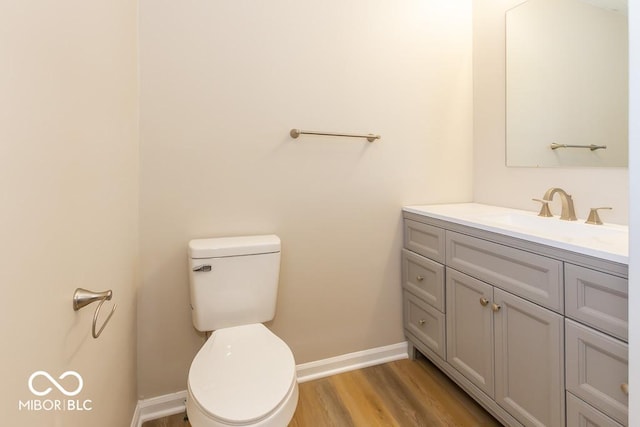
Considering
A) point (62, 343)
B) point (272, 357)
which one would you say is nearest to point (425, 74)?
point (272, 357)

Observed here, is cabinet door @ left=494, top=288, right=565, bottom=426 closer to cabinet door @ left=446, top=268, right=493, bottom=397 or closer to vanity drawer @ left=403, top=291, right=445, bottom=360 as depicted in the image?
cabinet door @ left=446, top=268, right=493, bottom=397

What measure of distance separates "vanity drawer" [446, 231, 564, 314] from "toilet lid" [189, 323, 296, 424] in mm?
868

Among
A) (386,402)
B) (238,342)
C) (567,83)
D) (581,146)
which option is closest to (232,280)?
(238,342)

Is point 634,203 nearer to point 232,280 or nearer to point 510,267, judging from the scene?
point 510,267

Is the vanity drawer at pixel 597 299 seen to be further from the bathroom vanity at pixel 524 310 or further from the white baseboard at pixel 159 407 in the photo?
the white baseboard at pixel 159 407

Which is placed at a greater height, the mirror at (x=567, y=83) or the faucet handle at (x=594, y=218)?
the mirror at (x=567, y=83)

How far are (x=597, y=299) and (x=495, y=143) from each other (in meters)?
1.20

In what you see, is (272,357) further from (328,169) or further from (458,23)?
(458,23)

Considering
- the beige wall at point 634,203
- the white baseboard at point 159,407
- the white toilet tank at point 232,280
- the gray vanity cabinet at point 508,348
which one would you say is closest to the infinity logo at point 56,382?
the white toilet tank at point 232,280

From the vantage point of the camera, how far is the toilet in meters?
1.04

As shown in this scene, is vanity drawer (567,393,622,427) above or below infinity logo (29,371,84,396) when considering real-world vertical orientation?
below

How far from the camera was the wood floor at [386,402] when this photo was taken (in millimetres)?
1557

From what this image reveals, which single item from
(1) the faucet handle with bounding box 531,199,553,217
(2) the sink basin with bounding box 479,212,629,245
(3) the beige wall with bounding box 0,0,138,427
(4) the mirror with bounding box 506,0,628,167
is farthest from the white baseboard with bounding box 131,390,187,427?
(4) the mirror with bounding box 506,0,628,167

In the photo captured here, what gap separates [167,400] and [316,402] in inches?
27.5
